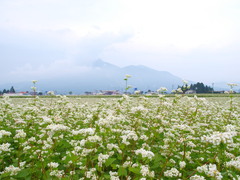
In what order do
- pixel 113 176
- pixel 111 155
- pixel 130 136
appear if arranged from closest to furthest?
pixel 113 176 → pixel 130 136 → pixel 111 155

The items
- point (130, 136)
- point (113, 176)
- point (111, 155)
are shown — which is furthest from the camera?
point (111, 155)

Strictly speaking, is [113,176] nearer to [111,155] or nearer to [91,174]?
[91,174]

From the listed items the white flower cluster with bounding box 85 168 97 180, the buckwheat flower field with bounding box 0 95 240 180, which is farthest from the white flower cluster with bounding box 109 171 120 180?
the white flower cluster with bounding box 85 168 97 180

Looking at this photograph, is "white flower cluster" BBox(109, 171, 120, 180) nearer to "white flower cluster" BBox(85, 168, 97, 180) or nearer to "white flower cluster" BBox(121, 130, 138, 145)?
"white flower cluster" BBox(85, 168, 97, 180)

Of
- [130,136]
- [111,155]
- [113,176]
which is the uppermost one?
[130,136]

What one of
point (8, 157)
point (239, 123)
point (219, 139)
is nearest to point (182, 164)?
point (219, 139)

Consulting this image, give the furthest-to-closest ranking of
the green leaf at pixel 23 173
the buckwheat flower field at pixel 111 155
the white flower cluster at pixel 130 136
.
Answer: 1. the white flower cluster at pixel 130 136
2. the green leaf at pixel 23 173
3. the buckwheat flower field at pixel 111 155

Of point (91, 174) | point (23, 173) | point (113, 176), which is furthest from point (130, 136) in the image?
point (23, 173)

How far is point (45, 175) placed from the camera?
439 centimetres

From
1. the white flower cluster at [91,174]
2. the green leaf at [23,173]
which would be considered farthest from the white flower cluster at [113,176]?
the green leaf at [23,173]

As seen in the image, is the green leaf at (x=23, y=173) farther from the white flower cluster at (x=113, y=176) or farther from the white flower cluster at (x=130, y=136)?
the white flower cluster at (x=130, y=136)

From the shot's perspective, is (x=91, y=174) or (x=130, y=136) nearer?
(x=91, y=174)

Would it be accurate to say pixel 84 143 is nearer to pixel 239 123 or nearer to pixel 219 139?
pixel 219 139

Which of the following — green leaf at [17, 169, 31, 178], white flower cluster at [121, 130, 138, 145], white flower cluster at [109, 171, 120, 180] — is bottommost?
white flower cluster at [109, 171, 120, 180]
